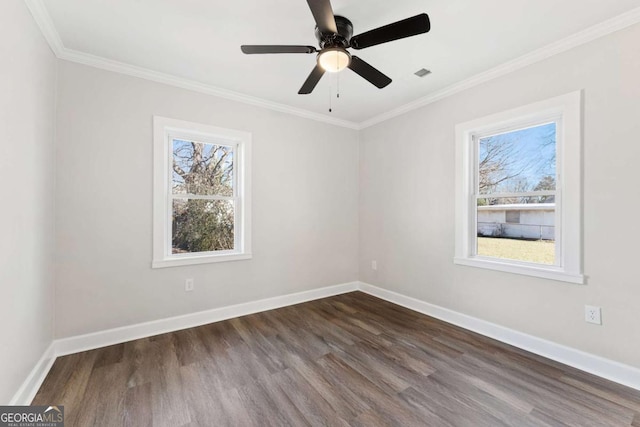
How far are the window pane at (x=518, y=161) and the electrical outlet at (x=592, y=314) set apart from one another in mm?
1017

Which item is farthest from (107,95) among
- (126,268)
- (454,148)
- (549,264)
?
(549,264)

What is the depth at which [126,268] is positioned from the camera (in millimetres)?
2627

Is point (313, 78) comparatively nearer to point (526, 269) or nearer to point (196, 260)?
point (196, 260)

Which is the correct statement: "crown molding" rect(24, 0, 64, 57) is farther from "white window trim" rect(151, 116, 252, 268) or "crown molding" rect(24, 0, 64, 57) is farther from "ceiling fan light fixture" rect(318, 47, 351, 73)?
"ceiling fan light fixture" rect(318, 47, 351, 73)

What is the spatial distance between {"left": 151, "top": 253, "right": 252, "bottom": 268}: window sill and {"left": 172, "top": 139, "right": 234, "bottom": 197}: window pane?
2.44 ft

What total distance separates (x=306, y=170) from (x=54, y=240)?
2716 mm

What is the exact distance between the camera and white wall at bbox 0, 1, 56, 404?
4.96 ft

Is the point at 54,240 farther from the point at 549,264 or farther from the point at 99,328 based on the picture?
the point at 549,264

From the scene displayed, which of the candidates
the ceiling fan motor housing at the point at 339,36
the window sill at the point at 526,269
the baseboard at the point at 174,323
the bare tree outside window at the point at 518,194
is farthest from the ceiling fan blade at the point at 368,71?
the baseboard at the point at 174,323

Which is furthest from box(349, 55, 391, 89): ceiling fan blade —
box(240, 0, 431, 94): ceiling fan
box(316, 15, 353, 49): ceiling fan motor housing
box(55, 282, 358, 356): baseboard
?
box(55, 282, 358, 356): baseboard

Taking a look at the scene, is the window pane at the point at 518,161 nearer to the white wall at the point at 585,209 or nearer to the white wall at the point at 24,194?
the white wall at the point at 585,209

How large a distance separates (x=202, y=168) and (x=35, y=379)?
7.27ft

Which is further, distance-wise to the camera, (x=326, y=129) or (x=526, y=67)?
(x=326, y=129)

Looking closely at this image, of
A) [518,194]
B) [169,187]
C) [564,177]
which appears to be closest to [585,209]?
[564,177]
